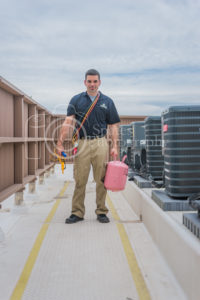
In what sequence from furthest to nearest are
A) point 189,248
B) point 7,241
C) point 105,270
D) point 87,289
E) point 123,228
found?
point 123,228 < point 7,241 < point 105,270 < point 87,289 < point 189,248

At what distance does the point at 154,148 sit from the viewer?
21.6 ft

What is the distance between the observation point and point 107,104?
5.45m

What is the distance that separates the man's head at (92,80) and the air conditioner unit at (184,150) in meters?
1.34

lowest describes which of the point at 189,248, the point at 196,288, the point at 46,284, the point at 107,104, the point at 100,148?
the point at 46,284

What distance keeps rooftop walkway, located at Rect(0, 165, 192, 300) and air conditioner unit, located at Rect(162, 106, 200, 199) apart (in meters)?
0.90

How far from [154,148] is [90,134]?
1.78 metres

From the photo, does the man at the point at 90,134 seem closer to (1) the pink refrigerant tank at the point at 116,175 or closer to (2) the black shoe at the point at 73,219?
(2) the black shoe at the point at 73,219

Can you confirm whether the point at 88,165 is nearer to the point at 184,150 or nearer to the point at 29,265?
the point at 184,150

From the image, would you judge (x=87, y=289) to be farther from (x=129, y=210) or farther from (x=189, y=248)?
(x=129, y=210)

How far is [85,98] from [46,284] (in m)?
3.07

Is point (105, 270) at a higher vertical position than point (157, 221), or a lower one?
lower

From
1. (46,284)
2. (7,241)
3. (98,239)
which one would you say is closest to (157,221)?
(98,239)

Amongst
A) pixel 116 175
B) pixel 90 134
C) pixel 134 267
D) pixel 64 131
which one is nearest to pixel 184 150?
pixel 116 175

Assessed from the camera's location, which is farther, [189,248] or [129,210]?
[129,210]
